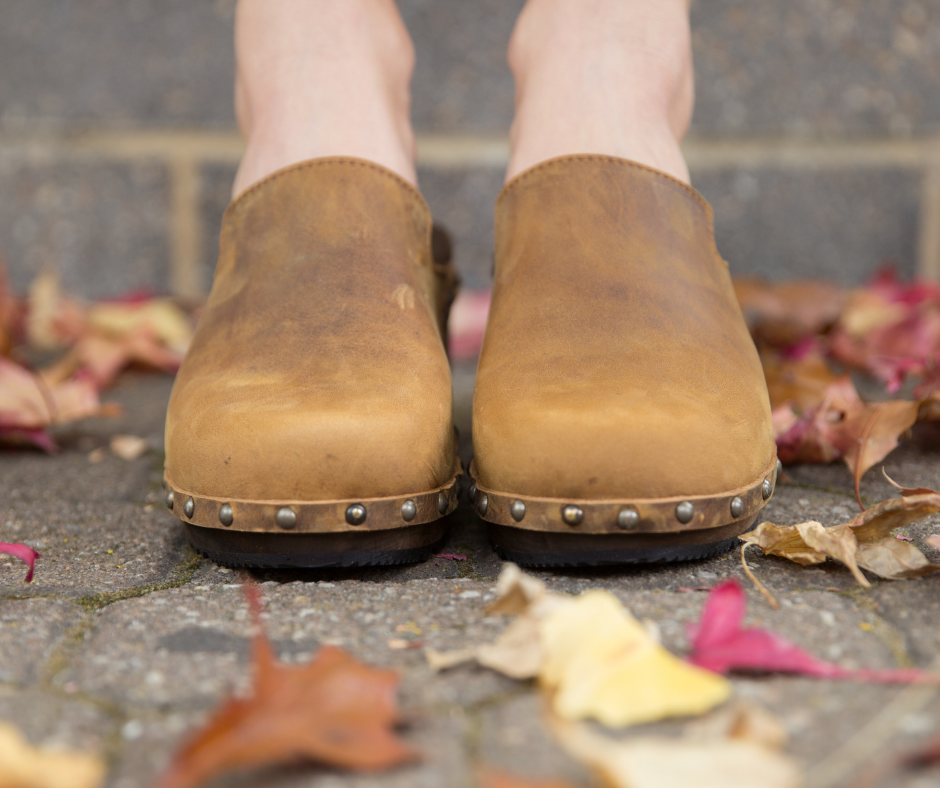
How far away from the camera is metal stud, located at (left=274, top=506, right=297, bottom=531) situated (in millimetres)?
731

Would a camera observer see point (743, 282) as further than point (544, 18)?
Yes

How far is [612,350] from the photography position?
2.60 feet

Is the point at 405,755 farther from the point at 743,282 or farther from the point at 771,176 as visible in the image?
the point at 771,176

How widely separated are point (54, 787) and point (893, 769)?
417 millimetres

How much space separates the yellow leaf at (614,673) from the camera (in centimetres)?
49

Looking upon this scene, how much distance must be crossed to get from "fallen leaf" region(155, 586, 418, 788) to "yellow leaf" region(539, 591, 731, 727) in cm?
10

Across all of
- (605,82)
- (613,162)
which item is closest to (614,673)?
(613,162)

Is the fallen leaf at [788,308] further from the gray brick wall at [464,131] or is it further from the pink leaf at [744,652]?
the pink leaf at [744,652]

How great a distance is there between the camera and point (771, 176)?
209 cm

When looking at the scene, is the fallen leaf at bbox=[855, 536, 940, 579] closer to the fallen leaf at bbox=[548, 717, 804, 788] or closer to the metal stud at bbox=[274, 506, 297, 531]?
the fallen leaf at bbox=[548, 717, 804, 788]

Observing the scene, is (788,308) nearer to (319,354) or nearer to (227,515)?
(319,354)

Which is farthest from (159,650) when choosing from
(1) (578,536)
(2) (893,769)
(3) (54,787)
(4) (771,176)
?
(4) (771,176)

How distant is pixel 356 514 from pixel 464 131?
1527 mm

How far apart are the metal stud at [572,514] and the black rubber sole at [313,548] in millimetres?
141
